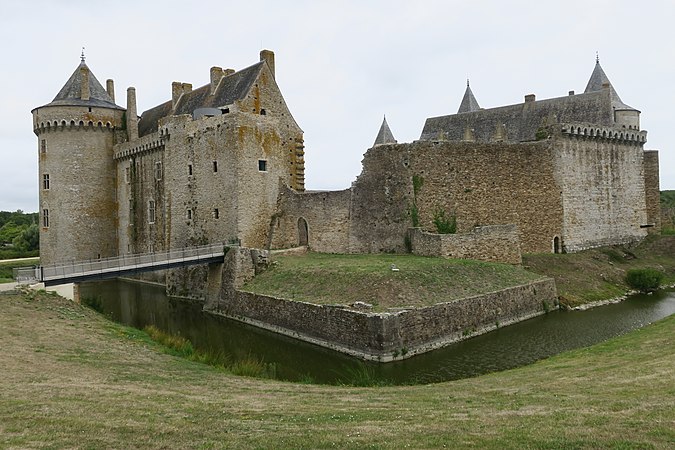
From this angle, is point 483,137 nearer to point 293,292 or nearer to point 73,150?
point 293,292

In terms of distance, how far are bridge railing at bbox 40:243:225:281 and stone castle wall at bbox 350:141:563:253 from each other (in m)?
6.71

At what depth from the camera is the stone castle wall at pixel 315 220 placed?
83.0 ft

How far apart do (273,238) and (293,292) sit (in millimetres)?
7466

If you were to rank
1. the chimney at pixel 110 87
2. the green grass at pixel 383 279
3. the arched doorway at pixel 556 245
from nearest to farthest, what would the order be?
the green grass at pixel 383 279 → the arched doorway at pixel 556 245 → the chimney at pixel 110 87

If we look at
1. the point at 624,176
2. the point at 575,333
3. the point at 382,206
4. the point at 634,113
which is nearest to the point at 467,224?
the point at 382,206

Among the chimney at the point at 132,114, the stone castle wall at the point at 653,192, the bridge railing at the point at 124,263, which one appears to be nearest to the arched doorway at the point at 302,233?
the bridge railing at the point at 124,263

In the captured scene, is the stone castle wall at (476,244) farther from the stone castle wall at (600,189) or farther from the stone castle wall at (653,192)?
the stone castle wall at (653,192)

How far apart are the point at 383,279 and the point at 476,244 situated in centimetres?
717

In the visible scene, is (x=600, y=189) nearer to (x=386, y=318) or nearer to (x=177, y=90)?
(x=386, y=318)

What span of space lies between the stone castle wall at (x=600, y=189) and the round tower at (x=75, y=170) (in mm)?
26021

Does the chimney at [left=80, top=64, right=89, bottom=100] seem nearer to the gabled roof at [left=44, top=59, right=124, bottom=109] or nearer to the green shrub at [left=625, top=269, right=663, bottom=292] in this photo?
the gabled roof at [left=44, top=59, right=124, bottom=109]

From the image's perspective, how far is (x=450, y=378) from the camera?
1272 centimetres

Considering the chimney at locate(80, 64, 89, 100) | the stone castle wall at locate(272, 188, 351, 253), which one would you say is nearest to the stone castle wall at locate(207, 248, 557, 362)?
the stone castle wall at locate(272, 188, 351, 253)

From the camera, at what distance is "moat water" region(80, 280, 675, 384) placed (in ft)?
44.3
